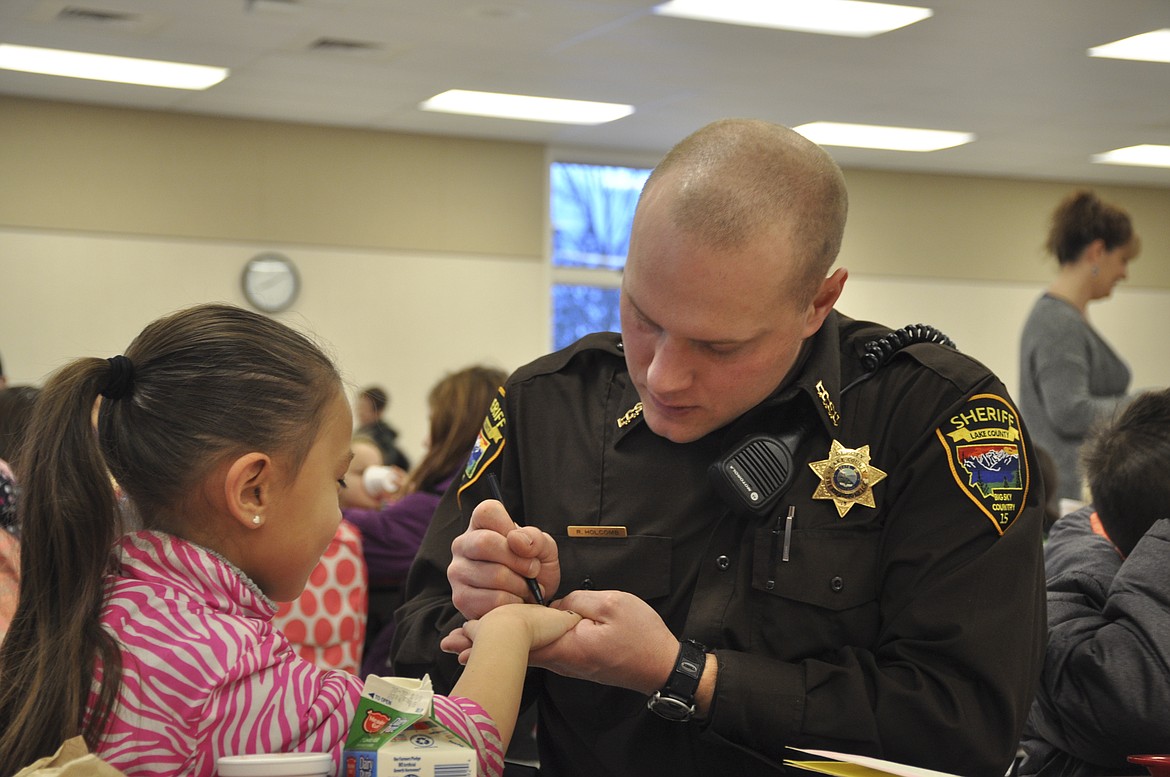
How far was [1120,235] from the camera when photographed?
4879 millimetres

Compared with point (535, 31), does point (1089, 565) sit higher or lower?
lower

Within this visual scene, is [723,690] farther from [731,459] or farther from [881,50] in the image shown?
[881,50]

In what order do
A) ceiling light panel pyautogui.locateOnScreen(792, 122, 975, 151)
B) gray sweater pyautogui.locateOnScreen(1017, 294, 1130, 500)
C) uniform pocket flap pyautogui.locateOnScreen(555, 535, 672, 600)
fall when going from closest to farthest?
uniform pocket flap pyautogui.locateOnScreen(555, 535, 672, 600), gray sweater pyautogui.locateOnScreen(1017, 294, 1130, 500), ceiling light panel pyautogui.locateOnScreen(792, 122, 975, 151)

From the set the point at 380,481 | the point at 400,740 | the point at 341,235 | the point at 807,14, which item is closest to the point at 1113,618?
the point at 400,740

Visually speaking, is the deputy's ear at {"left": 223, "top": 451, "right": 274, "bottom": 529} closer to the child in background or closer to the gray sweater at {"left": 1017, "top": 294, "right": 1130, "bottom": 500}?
the child in background

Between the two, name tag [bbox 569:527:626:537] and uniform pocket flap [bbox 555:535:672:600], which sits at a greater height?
name tag [bbox 569:527:626:537]

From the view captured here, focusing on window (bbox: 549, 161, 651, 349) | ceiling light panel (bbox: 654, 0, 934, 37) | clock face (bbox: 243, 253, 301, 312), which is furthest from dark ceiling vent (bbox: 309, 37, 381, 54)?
window (bbox: 549, 161, 651, 349)

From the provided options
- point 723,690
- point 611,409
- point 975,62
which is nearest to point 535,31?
point 975,62

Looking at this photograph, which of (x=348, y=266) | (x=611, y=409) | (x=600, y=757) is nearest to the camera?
(x=600, y=757)

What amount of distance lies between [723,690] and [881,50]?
6.10 meters

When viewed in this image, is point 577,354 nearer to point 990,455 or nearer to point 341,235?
point 990,455

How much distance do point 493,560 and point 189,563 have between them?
14.6 inches

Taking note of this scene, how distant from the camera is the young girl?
3.99 ft

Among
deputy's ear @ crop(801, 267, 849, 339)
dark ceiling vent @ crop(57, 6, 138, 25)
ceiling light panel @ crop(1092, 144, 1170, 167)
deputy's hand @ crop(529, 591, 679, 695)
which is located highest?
dark ceiling vent @ crop(57, 6, 138, 25)
